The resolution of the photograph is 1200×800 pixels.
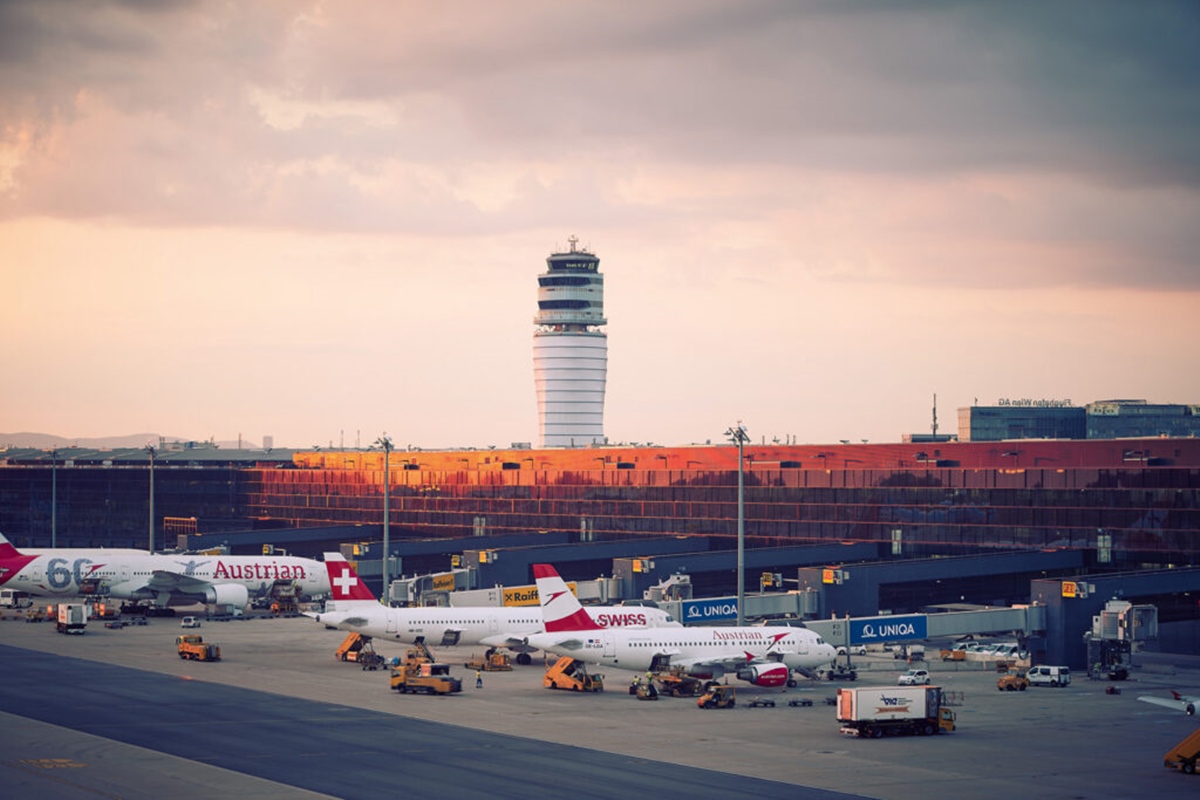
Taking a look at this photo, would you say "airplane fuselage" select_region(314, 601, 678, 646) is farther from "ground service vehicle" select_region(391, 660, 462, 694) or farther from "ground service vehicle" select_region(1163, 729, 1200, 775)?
"ground service vehicle" select_region(1163, 729, 1200, 775)

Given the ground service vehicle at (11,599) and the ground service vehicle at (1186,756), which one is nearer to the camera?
the ground service vehicle at (1186,756)

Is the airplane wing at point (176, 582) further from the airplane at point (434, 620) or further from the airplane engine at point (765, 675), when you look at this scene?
the airplane engine at point (765, 675)

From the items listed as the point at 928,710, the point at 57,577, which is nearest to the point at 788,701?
the point at 928,710

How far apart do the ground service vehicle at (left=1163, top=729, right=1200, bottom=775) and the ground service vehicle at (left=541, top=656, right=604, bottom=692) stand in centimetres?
3352

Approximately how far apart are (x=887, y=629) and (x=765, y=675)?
1490 centimetres

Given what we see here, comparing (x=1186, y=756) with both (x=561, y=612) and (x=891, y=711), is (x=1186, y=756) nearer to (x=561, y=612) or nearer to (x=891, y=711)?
(x=891, y=711)

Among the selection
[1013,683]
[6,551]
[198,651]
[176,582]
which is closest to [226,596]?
[176,582]

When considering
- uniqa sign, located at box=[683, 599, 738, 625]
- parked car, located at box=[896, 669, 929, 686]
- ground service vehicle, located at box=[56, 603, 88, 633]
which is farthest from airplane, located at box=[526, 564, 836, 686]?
ground service vehicle, located at box=[56, 603, 88, 633]

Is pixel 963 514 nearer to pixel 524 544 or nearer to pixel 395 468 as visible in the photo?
pixel 524 544

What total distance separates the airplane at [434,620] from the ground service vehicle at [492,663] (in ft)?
2.76

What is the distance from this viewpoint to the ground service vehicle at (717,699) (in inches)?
3049

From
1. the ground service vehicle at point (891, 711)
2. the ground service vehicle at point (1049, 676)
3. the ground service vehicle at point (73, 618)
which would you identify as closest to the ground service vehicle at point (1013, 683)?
the ground service vehicle at point (1049, 676)

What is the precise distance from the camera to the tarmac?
54938 mm

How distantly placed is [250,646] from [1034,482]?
62.4m
